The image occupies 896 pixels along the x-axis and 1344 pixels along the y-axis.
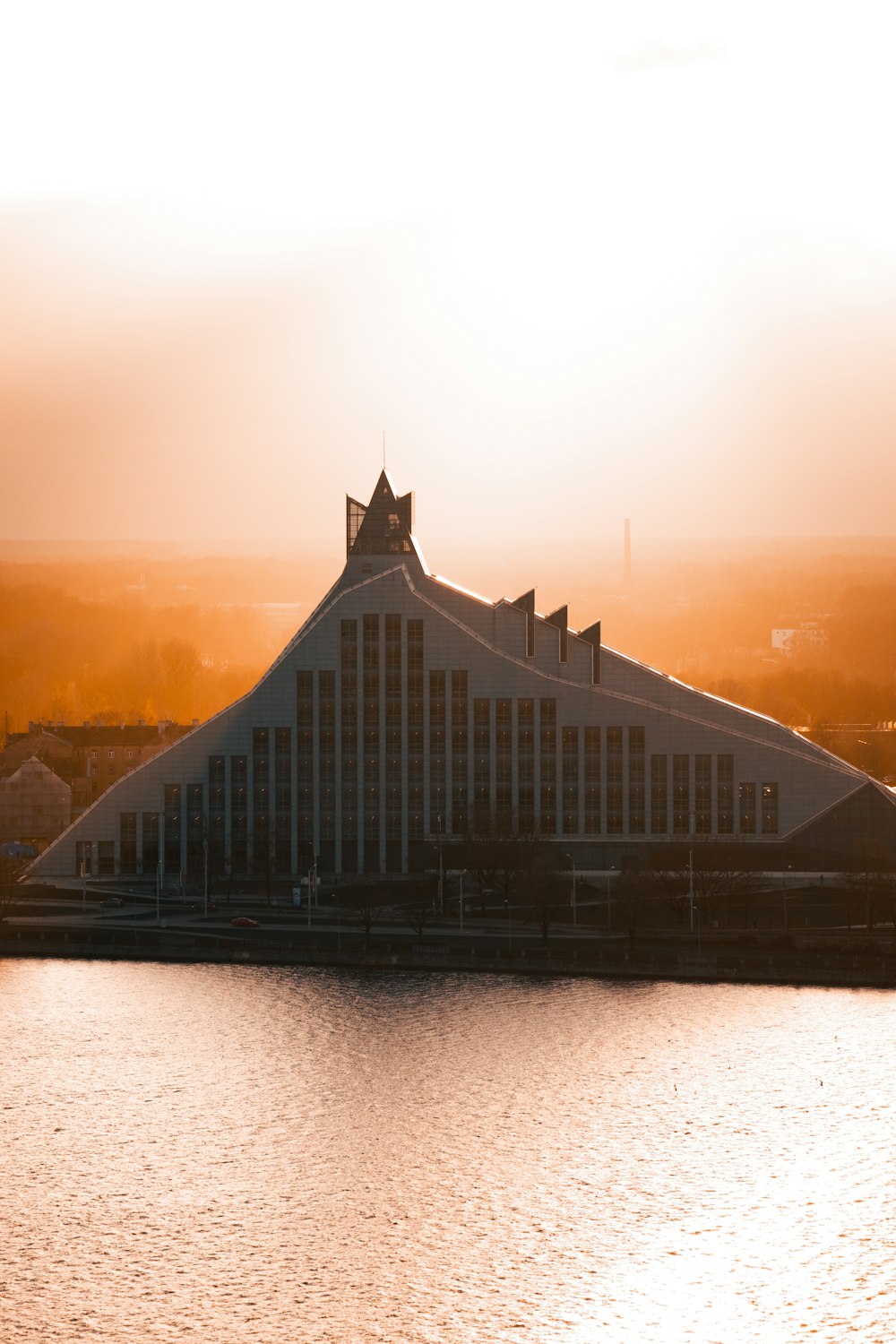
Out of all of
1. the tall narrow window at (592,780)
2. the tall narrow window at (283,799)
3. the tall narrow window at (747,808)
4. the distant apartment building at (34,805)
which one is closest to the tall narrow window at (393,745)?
the tall narrow window at (283,799)

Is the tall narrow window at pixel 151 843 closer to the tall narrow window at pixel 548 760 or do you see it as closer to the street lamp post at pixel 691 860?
the tall narrow window at pixel 548 760

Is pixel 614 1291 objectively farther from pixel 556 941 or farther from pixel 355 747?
pixel 355 747

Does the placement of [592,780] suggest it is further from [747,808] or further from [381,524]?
[381,524]

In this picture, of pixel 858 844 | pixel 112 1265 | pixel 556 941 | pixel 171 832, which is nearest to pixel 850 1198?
pixel 112 1265

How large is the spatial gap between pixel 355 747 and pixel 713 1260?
73.4 metres

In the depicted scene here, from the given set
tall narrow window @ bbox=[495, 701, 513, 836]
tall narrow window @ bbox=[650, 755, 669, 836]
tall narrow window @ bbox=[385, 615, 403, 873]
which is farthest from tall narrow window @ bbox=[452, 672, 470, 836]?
tall narrow window @ bbox=[650, 755, 669, 836]

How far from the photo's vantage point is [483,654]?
435 feet

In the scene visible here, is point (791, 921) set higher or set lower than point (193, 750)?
lower

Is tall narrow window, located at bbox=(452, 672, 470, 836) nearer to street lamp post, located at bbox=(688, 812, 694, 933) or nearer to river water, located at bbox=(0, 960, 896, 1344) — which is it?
street lamp post, located at bbox=(688, 812, 694, 933)

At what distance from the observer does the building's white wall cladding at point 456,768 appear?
131m

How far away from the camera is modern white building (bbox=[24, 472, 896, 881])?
131250 millimetres

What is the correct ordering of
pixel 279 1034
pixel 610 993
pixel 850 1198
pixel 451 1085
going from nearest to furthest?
pixel 850 1198
pixel 451 1085
pixel 279 1034
pixel 610 993

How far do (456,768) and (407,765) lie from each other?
3167 millimetres

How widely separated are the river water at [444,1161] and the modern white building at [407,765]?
2988 cm
